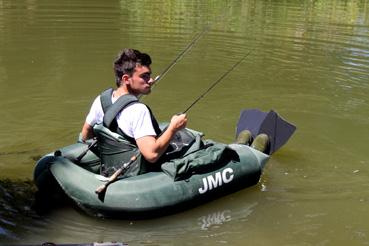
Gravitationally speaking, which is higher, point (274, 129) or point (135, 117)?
point (135, 117)

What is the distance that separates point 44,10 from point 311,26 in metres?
7.87

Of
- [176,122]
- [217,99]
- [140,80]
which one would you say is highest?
[140,80]

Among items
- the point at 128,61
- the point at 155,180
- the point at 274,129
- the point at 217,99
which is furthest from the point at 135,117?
the point at 217,99

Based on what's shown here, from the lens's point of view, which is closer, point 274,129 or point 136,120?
point 136,120

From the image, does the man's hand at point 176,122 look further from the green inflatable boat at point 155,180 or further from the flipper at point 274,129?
the flipper at point 274,129

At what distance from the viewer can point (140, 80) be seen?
4645mm

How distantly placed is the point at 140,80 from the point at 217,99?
14.0 ft

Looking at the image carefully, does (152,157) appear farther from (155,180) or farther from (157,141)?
(155,180)

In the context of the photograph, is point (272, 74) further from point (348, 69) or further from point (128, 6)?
point (128, 6)

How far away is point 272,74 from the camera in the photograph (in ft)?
33.8

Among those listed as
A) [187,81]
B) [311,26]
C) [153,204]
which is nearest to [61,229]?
[153,204]

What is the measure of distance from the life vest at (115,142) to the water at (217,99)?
19.0 inches

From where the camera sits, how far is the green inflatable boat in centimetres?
→ 476

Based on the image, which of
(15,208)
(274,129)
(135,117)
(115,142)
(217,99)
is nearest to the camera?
(135,117)
